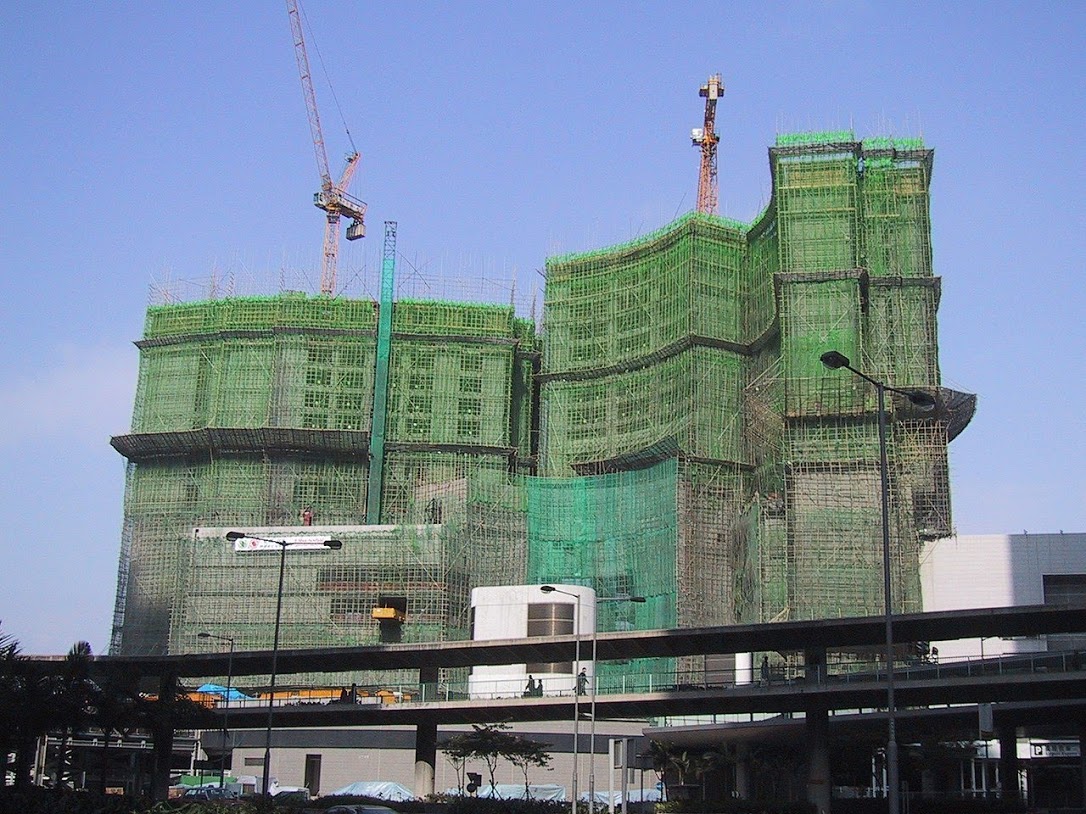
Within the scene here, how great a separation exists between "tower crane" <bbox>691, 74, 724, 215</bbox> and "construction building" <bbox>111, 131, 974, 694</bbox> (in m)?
22.8

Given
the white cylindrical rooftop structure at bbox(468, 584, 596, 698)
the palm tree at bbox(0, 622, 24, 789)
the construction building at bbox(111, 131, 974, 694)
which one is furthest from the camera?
the construction building at bbox(111, 131, 974, 694)

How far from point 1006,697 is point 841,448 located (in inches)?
2065

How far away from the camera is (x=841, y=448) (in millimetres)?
116000

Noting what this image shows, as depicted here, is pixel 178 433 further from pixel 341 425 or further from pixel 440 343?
pixel 440 343

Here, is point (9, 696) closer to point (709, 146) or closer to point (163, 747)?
point (163, 747)

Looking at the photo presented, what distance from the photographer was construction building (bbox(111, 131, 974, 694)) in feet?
384

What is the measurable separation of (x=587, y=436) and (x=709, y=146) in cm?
4365

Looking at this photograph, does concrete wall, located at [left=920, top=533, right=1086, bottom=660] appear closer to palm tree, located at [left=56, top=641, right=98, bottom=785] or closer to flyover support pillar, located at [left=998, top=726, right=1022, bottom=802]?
flyover support pillar, located at [left=998, top=726, right=1022, bottom=802]

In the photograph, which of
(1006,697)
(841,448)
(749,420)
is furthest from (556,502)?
(1006,697)

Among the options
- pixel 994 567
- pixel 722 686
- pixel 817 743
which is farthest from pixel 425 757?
pixel 994 567

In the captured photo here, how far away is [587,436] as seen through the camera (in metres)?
141

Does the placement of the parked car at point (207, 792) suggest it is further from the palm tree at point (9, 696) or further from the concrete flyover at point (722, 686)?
the palm tree at point (9, 696)

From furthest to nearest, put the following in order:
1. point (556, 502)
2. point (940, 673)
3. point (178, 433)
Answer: point (178, 433) → point (556, 502) → point (940, 673)

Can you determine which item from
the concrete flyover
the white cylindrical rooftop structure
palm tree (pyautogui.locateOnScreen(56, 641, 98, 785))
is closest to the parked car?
the concrete flyover
